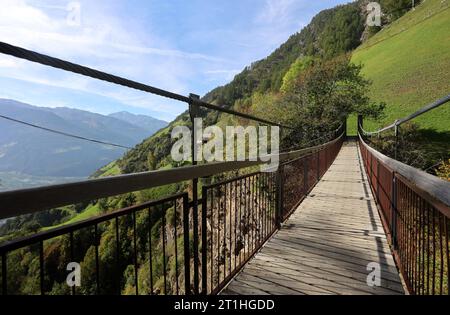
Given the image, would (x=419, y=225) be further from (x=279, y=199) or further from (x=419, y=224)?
(x=279, y=199)

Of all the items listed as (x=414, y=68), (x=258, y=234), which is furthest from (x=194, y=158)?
(x=414, y=68)

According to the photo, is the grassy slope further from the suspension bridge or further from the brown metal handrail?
the brown metal handrail

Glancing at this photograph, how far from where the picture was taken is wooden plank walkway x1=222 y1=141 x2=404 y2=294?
8.72 ft

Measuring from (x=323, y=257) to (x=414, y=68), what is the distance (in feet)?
135

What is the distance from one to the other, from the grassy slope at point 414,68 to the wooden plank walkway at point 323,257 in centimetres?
2315

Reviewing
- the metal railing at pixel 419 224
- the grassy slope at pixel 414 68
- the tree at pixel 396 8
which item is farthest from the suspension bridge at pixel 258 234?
the tree at pixel 396 8

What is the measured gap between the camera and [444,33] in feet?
131

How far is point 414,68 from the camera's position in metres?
35.6

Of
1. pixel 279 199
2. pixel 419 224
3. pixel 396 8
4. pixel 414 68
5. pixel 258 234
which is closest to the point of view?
pixel 419 224

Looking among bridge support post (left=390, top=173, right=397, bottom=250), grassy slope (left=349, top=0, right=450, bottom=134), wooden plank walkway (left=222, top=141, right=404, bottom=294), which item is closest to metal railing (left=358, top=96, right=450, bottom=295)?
bridge support post (left=390, top=173, right=397, bottom=250)

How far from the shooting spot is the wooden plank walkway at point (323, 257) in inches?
105

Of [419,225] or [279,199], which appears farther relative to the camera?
[279,199]
